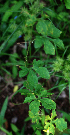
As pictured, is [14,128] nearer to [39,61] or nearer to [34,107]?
[34,107]

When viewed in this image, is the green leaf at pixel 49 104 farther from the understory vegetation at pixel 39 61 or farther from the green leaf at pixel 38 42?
the green leaf at pixel 38 42

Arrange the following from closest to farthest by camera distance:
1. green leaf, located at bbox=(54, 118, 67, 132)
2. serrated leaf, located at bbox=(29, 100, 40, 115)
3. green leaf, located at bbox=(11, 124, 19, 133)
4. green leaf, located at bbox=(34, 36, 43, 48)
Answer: serrated leaf, located at bbox=(29, 100, 40, 115) < green leaf, located at bbox=(54, 118, 67, 132) < green leaf, located at bbox=(34, 36, 43, 48) < green leaf, located at bbox=(11, 124, 19, 133)

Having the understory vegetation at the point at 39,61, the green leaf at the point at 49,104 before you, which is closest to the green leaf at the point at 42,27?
the understory vegetation at the point at 39,61

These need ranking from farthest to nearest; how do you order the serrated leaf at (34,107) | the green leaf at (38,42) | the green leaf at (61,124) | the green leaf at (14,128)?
1. the green leaf at (14,128)
2. the green leaf at (38,42)
3. the green leaf at (61,124)
4. the serrated leaf at (34,107)

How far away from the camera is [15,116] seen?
2.02 metres

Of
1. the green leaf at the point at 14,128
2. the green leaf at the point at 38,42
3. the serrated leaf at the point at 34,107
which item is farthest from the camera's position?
the green leaf at the point at 14,128

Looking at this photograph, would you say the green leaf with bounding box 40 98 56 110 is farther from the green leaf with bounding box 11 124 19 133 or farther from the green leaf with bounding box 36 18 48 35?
the green leaf with bounding box 11 124 19 133

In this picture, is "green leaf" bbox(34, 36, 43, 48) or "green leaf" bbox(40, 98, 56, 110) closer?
"green leaf" bbox(40, 98, 56, 110)

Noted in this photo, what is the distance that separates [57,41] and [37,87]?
58 centimetres

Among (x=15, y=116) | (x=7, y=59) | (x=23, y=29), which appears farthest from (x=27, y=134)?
(x=23, y=29)

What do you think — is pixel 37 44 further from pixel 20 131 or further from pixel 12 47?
pixel 20 131

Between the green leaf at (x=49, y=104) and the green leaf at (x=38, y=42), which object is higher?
the green leaf at (x=38, y=42)

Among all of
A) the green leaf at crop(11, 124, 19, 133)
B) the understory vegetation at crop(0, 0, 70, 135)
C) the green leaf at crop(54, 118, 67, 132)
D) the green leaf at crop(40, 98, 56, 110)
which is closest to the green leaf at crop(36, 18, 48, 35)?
the understory vegetation at crop(0, 0, 70, 135)

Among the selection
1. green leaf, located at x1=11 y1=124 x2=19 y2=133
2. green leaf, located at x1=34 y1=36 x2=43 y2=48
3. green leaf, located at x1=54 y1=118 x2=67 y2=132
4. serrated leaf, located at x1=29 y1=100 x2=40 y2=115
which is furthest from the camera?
green leaf, located at x1=11 y1=124 x2=19 y2=133
